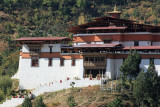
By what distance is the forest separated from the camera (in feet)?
436

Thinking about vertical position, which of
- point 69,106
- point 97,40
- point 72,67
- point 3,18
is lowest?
point 69,106

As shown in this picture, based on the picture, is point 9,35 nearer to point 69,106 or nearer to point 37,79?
point 37,79

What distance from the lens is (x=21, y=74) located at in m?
81.7

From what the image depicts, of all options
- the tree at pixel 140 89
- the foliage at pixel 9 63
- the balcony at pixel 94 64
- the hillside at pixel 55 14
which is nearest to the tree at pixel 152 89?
the tree at pixel 140 89

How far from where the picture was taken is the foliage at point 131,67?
67.9 metres

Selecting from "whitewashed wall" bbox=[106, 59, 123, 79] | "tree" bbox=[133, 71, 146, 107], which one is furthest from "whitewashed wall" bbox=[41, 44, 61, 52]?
"tree" bbox=[133, 71, 146, 107]

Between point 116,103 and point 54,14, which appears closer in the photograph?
Answer: point 116,103

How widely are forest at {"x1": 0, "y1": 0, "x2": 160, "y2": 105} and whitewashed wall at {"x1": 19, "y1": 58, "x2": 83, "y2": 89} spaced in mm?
43463

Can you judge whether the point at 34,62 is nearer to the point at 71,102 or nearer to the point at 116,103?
the point at 71,102

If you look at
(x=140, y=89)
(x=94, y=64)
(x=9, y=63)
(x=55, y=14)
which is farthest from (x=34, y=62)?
(x=55, y=14)

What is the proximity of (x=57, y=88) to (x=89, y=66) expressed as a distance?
6.78 metres

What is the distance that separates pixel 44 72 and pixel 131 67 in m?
19.3

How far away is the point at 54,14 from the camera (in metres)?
144

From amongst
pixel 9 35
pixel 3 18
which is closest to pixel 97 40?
pixel 9 35
